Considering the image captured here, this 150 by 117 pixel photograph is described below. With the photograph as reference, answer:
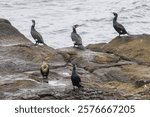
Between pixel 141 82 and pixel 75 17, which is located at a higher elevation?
pixel 141 82

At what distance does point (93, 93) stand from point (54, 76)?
245 centimetres

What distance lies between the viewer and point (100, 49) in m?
19.8

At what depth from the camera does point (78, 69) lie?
674 inches

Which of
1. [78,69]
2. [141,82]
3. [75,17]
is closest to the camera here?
[141,82]

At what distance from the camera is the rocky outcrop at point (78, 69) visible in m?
14.2

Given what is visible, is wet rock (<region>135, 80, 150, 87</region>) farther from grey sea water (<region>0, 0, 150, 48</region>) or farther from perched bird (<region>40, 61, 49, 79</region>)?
grey sea water (<region>0, 0, 150, 48</region>)

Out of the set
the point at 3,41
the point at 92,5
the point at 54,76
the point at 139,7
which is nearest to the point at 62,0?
the point at 92,5

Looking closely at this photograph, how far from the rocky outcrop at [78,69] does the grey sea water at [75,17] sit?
12.5m

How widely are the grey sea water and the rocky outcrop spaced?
1252cm

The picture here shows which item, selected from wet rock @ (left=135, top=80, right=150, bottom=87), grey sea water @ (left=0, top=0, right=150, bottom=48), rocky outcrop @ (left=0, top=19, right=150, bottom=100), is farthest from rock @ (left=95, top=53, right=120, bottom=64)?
grey sea water @ (left=0, top=0, right=150, bottom=48)

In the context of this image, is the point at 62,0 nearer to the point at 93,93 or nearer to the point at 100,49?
the point at 100,49

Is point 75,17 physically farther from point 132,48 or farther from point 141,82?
point 141,82

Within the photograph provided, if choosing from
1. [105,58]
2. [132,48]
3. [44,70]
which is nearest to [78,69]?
[105,58]

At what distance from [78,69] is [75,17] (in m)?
26.8
